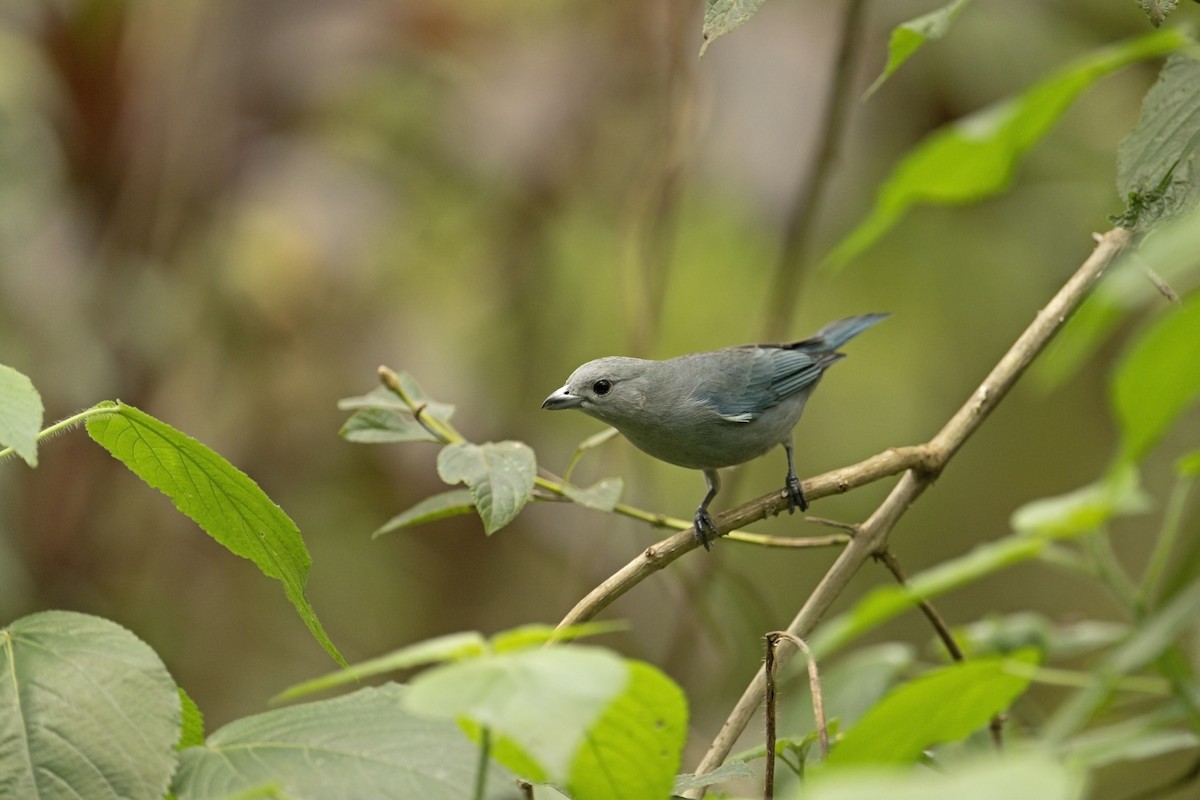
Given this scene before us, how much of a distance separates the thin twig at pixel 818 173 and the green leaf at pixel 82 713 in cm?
261

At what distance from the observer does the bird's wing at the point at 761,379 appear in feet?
11.7

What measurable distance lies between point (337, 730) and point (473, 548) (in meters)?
4.37

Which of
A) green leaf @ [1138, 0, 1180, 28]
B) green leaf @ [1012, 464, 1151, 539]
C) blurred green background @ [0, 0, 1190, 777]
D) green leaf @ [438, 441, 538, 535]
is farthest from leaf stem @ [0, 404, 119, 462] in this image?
blurred green background @ [0, 0, 1190, 777]

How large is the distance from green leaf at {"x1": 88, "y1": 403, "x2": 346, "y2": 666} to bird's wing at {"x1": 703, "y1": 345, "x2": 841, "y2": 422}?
6.57 feet

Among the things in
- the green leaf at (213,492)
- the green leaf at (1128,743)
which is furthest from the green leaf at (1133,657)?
the green leaf at (213,492)

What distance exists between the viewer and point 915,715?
95 centimetres

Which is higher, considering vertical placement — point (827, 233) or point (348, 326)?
point (827, 233)

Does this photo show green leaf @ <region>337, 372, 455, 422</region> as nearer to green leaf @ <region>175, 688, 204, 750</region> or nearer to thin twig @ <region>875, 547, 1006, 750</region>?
green leaf @ <region>175, 688, 204, 750</region>

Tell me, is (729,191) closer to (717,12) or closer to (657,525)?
(657,525)

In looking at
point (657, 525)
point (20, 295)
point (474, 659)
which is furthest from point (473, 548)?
point (474, 659)

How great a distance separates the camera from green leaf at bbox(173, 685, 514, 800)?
4.23 feet

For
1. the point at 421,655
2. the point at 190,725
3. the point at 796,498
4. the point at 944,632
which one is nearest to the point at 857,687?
the point at 944,632

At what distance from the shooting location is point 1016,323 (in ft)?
20.1

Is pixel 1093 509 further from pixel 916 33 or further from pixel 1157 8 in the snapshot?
pixel 1157 8
